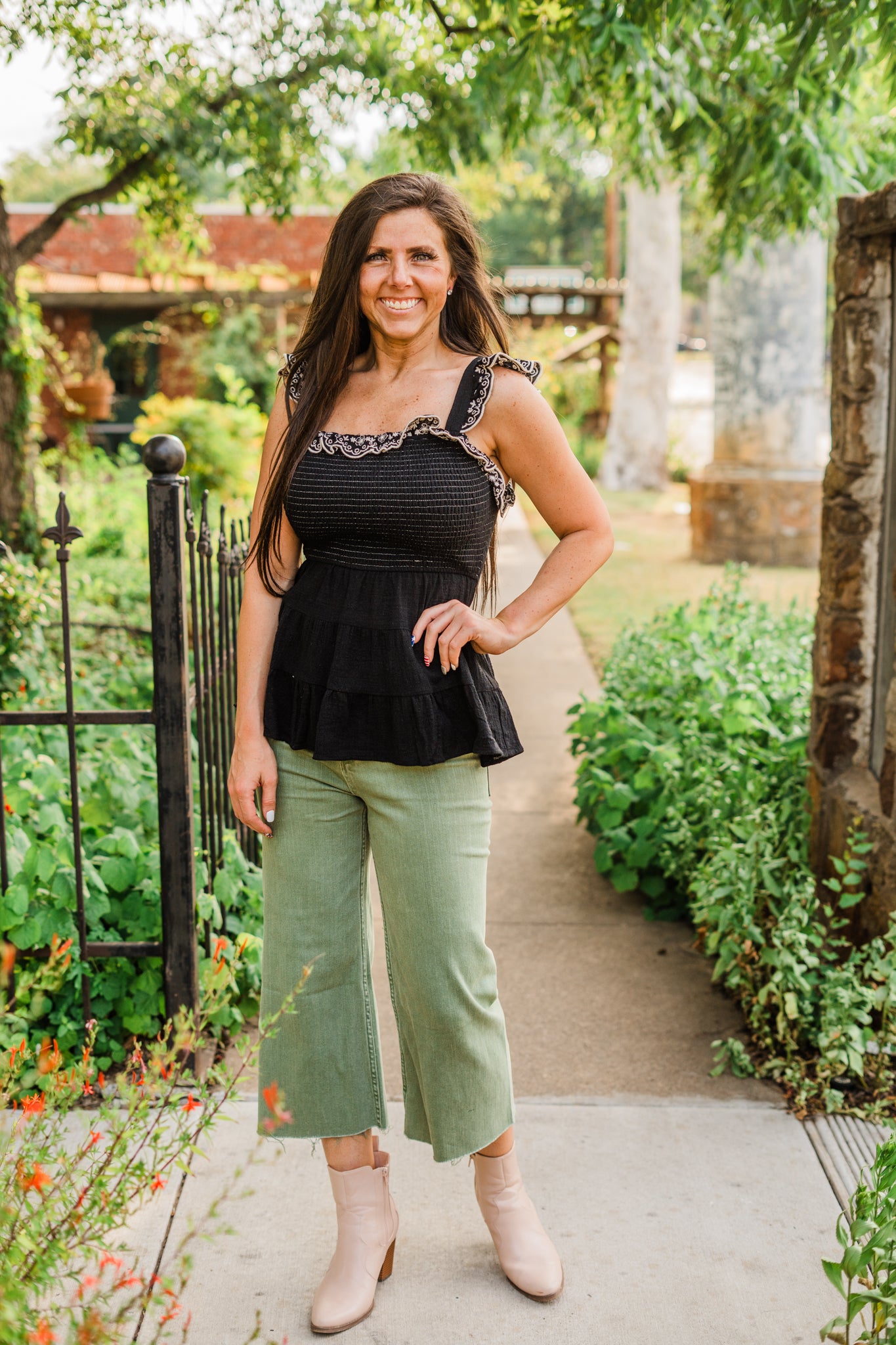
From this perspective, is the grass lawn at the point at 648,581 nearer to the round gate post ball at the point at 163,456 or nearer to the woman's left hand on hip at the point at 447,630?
the round gate post ball at the point at 163,456

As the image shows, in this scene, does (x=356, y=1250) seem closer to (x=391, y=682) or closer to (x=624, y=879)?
(x=391, y=682)

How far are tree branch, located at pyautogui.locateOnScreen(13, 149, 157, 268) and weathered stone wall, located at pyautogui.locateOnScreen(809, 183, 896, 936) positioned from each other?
16.5 feet

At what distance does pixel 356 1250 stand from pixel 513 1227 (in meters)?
0.30

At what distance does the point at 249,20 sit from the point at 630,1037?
6339 millimetres

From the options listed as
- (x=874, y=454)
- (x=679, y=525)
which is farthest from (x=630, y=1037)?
(x=679, y=525)

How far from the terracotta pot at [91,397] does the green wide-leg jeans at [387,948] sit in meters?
11.7

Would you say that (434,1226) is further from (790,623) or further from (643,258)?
(643,258)

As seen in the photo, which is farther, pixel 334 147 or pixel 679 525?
pixel 679 525

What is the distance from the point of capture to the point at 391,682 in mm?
2117

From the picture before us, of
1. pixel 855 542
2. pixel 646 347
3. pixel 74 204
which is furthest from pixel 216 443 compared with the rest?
pixel 646 347

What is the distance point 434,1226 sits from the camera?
2.52 m

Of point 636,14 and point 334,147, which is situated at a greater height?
point 334,147

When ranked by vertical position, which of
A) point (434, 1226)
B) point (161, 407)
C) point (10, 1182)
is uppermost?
point (161, 407)

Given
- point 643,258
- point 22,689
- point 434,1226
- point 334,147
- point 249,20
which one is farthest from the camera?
point 643,258
